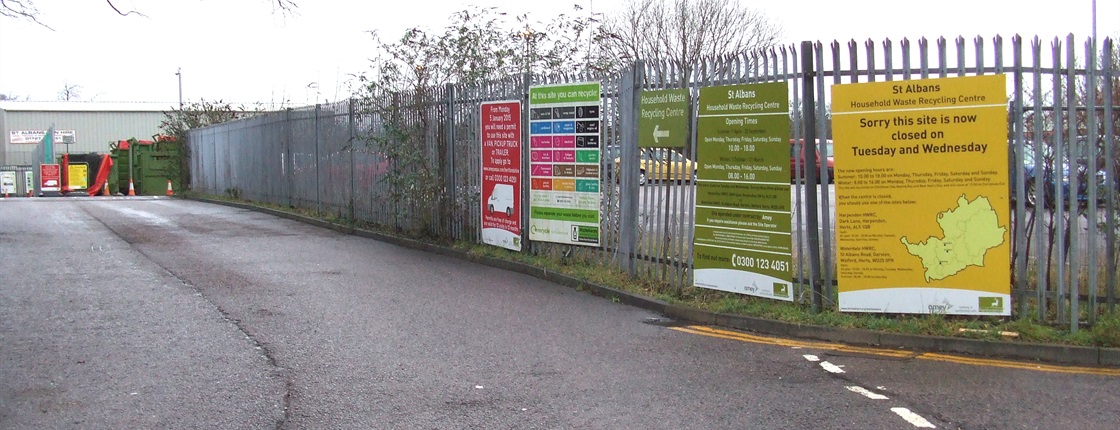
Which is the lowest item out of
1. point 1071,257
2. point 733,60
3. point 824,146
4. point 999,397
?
point 999,397

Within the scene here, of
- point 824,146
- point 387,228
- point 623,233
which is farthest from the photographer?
point 387,228

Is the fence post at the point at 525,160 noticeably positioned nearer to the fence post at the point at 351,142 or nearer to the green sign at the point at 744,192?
the green sign at the point at 744,192

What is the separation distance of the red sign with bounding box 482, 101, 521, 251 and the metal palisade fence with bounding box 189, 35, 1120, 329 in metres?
0.16

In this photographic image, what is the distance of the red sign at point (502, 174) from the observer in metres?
12.0

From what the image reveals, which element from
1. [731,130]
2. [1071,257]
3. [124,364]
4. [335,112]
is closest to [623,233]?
[731,130]

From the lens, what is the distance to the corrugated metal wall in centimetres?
4672

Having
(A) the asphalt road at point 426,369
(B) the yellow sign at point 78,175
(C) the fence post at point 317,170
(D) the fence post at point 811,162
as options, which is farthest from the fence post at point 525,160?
(B) the yellow sign at point 78,175

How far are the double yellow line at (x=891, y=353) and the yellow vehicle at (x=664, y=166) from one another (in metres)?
1.75

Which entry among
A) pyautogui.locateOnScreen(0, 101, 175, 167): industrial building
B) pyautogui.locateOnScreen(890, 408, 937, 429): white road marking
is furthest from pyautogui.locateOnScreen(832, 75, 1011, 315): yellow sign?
pyautogui.locateOnScreen(0, 101, 175, 167): industrial building

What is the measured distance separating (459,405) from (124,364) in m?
2.63

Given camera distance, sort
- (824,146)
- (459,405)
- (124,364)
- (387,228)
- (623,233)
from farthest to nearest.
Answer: (387,228) < (623,233) < (824,146) < (124,364) < (459,405)

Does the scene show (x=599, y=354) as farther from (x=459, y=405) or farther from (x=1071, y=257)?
(x=1071, y=257)

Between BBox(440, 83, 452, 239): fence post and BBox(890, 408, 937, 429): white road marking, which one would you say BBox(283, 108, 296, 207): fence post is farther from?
BBox(890, 408, 937, 429): white road marking

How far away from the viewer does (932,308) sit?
7.57m
